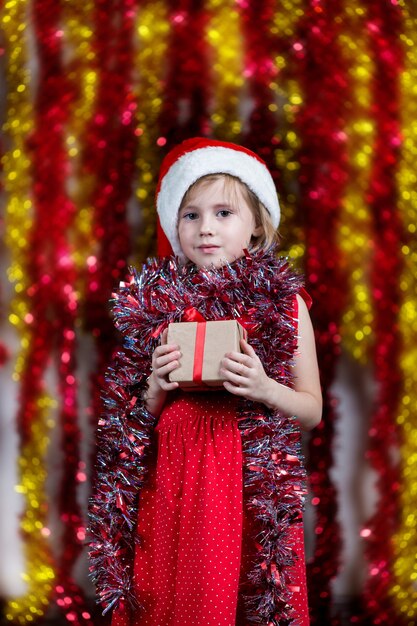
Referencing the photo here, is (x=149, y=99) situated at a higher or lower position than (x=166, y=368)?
higher

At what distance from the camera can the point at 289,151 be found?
188 centimetres

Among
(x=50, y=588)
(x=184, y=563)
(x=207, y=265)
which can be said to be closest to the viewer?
(x=184, y=563)

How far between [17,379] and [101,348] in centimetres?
23

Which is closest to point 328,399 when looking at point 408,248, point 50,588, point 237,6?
point 408,248

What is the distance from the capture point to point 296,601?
3.90ft

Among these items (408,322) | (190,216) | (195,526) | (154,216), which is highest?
(190,216)

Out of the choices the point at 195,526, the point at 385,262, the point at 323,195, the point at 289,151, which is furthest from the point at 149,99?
the point at 195,526

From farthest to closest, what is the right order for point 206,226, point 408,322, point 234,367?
point 408,322 < point 206,226 < point 234,367

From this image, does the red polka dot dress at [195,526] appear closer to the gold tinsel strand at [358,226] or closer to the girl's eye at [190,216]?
the girl's eye at [190,216]

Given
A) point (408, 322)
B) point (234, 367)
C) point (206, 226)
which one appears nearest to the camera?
point (234, 367)

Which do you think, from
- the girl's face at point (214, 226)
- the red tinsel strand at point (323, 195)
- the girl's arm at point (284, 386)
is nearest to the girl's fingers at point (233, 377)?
the girl's arm at point (284, 386)

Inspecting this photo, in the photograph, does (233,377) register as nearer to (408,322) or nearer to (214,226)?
(214,226)

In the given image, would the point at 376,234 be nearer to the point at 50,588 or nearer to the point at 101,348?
the point at 101,348

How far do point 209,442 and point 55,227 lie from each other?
0.93 metres
